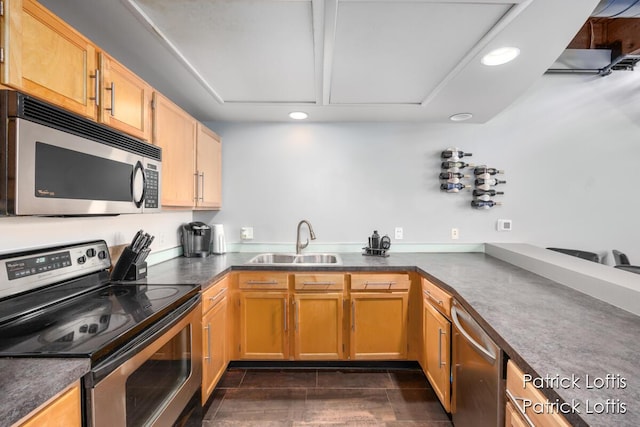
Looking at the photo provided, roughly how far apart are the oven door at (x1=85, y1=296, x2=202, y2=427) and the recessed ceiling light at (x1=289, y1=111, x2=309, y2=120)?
1.70 metres

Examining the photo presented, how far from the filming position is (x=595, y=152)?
2621 mm

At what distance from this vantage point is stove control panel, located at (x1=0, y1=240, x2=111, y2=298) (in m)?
1.08

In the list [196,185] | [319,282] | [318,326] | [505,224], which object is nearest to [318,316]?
[318,326]

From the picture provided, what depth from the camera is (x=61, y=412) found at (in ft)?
2.40

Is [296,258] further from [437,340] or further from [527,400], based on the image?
[527,400]

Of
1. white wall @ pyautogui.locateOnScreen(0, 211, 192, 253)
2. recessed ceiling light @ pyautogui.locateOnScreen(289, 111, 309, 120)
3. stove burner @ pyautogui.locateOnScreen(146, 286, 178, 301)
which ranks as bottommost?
stove burner @ pyautogui.locateOnScreen(146, 286, 178, 301)

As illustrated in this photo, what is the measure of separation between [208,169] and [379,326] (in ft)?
6.26

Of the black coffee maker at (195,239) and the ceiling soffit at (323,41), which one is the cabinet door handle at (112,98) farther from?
the black coffee maker at (195,239)

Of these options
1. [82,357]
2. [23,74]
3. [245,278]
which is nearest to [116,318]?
[82,357]

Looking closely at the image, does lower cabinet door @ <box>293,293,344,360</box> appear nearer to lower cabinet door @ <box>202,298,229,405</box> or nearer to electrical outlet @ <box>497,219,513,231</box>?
lower cabinet door @ <box>202,298,229,405</box>

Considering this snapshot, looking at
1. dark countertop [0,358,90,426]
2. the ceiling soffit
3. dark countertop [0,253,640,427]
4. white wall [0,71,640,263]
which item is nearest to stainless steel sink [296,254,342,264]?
white wall [0,71,640,263]

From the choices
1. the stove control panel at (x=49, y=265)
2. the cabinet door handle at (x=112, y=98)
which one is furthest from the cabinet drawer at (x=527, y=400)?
the cabinet door handle at (x=112, y=98)

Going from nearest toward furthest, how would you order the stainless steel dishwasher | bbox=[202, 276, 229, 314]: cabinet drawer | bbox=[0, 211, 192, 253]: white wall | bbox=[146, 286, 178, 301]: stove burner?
the stainless steel dishwasher → bbox=[0, 211, 192, 253]: white wall → bbox=[146, 286, 178, 301]: stove burner → bbox=[202, 276, 229, 314]: cabinet drawer

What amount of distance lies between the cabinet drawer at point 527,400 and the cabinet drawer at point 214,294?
4.92ft
